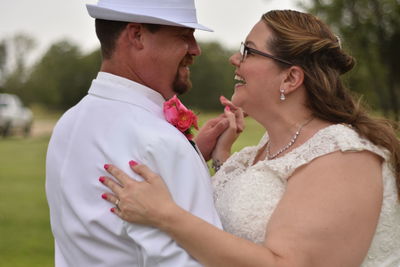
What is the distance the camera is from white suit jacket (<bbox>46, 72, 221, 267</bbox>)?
2.75m

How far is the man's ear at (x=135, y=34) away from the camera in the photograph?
3018mm

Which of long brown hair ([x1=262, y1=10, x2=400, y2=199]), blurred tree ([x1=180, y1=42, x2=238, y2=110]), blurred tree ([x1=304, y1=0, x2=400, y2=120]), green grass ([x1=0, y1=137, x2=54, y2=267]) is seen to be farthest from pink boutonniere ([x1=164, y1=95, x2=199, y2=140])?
blurred tree ([x1=180, y1=42, x2=238, y2=110])

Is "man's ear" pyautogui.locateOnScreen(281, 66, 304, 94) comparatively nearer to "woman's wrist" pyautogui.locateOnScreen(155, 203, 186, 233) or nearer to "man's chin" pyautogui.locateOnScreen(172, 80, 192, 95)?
"man's chin" pyautogui.locateOnScreen(172, 80, 192, 95)

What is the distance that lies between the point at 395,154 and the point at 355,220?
1.40 feet

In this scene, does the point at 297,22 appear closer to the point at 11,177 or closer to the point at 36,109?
the point at 11,177

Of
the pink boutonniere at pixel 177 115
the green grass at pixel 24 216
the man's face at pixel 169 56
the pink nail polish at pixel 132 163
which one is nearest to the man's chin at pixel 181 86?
the man's face at pixel 169 56

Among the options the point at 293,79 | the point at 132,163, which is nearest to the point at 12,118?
the point at 293,79

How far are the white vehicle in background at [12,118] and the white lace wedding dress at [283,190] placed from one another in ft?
108

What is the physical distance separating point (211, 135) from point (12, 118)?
3248 centimetres

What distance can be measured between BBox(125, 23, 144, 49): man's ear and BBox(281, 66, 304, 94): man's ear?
705mm

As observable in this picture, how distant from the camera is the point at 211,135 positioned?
13.6ft

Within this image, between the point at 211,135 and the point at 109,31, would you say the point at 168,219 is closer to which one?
the point at 109,31

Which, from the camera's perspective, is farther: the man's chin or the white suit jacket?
the man's chin

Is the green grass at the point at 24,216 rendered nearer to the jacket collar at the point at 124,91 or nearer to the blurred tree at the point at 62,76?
the jacket collar at the point at 124,91
